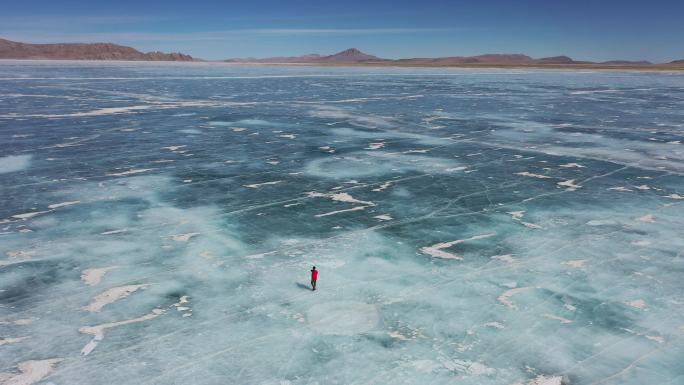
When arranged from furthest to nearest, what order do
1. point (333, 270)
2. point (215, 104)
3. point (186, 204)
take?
point (215, 104) < point (186, 204) < point (333, 270)

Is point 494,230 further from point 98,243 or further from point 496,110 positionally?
point 496,110

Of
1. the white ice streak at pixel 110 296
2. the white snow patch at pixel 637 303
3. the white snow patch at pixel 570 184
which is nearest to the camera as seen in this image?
the white ice streak at pixel 110 296

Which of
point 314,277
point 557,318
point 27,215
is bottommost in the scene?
point 557,318

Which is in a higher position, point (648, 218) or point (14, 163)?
point (14, 163)

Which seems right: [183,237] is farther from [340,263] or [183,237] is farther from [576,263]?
[576,263]

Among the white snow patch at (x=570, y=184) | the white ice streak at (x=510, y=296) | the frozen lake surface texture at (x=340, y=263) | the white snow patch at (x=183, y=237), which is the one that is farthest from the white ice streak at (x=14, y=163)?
the white snow patch at (x=570, y=184)

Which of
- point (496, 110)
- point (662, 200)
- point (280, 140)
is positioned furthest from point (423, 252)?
point (496, 110)

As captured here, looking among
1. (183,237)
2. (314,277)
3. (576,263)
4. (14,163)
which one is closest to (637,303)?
(576,263)

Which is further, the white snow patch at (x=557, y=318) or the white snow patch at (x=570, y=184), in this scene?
the white snow patch at (x=570, y=184)

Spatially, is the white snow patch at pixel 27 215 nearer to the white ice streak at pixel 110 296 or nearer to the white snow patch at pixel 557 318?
A: the white ice streak at pixel 110 296
